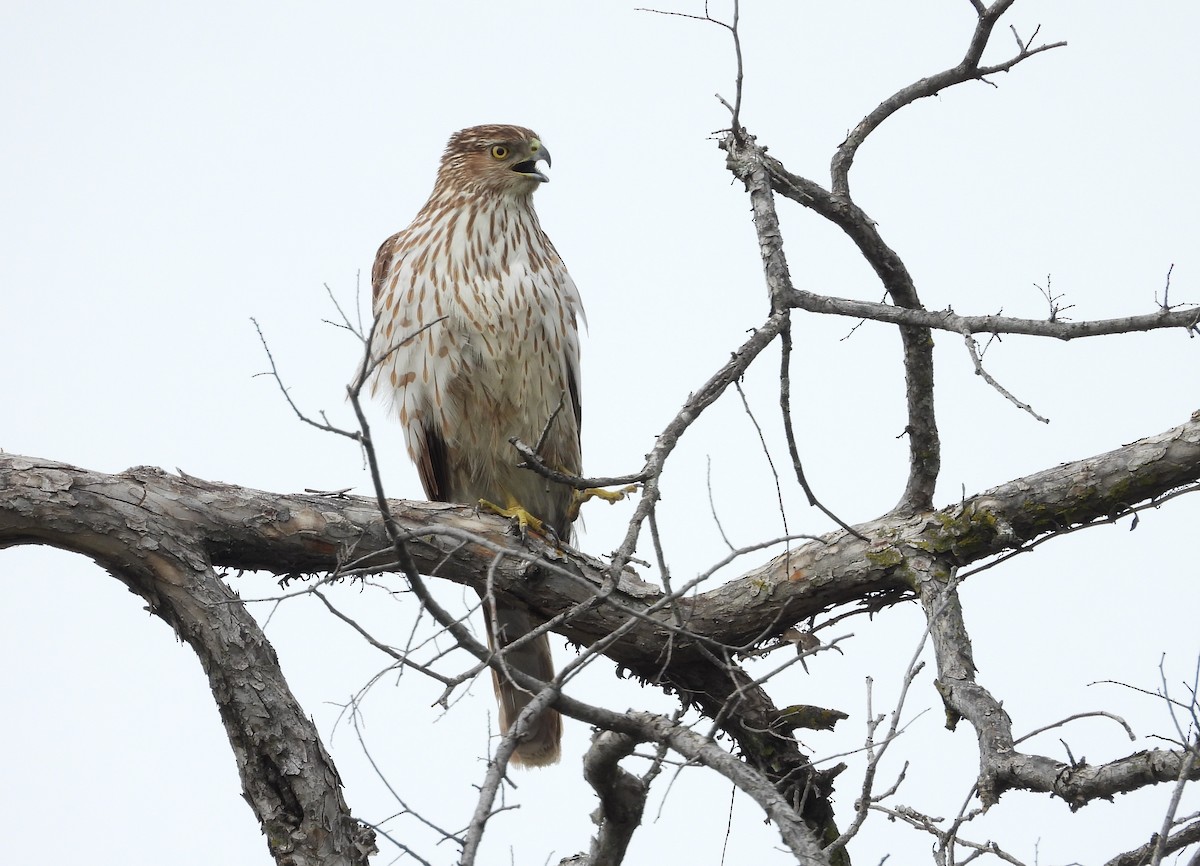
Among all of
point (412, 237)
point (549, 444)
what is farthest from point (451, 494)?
point (412, 237)

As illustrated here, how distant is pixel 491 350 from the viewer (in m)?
4.77

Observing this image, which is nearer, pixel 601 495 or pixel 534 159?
pixel 601 495

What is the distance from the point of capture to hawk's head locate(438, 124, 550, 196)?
5336 mm

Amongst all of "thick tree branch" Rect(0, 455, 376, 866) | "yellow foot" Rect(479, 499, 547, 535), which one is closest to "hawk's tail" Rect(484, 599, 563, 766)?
"yellow foot" Rect(479, 499, 547, 535)

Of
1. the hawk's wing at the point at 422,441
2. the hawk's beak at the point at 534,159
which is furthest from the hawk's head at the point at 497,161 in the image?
the hawk's wing at the point at 422,441

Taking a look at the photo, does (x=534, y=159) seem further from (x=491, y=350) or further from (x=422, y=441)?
(x=422, y=441)

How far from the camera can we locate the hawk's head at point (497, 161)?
5.34 meters

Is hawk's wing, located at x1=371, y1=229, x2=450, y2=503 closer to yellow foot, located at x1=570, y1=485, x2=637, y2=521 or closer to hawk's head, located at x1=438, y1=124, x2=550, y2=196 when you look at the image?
hawk's head, located at x1=438, y1=124, x2=550, y2=196

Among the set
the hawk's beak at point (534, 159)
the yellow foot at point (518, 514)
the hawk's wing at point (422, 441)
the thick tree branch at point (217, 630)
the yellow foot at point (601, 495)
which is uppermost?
the hawk's beak at point (534, 159)

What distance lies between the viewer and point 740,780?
2.46 metres

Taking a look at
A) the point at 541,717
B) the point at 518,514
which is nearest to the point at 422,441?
the point at 518,514

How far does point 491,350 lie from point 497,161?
1.09 metres

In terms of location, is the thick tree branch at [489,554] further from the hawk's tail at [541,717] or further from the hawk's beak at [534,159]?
the hawk's beak at [534,159]

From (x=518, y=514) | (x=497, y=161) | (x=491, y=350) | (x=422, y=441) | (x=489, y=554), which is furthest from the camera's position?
(x=497, y=161)
